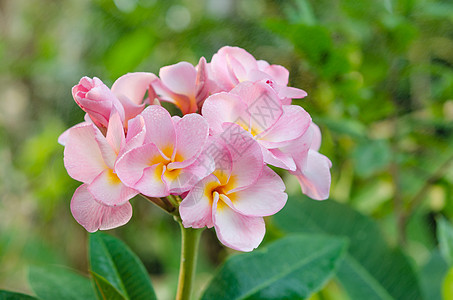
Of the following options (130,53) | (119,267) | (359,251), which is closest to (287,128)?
(119,267)

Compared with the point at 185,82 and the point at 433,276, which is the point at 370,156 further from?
the point at 185,82

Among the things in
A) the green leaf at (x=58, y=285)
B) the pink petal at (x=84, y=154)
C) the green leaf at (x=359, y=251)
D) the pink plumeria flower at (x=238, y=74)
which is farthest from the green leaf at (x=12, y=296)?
the green leaf at (x=359, y=251)

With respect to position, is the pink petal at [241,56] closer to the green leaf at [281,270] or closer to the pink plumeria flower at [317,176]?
the pink plumeria flower at [317,176]

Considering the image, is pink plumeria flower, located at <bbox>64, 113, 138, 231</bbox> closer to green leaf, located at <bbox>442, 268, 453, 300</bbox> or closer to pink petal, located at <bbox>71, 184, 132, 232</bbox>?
pink petal, located at <bbox>71, 184, 132, 232</bbox>

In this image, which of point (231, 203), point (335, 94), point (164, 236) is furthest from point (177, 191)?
point (164, 236)

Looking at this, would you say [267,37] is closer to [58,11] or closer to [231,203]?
[231,203]

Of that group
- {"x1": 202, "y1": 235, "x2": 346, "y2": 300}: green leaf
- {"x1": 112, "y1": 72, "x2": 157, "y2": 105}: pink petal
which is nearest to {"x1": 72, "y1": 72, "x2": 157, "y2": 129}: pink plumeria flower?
{"x1": 112, "y1": 72, "x2": 157, "y2": 105}: pink petal
